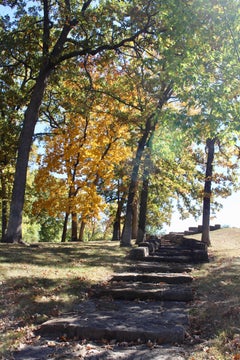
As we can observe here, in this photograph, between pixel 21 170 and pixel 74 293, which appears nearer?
pixel 74 293

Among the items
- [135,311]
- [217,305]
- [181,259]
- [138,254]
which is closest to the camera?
[135,311]

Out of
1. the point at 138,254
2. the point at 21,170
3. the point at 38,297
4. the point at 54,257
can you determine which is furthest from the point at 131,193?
the point at 38,297

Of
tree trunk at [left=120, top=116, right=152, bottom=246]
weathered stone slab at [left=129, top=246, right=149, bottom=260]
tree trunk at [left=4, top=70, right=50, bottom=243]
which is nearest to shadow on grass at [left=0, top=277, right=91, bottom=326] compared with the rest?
weathered stone slab at [left=129, top=246, right=149, bottom=260]

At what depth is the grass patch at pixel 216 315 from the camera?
537 centimetres

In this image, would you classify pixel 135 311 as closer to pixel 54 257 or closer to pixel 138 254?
pixel 54 257

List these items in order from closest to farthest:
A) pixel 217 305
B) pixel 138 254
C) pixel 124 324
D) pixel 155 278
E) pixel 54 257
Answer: pixel 124 324 < pixel 217 305 < pixel 155 278 < pixel 54 257 < pixel 138 254

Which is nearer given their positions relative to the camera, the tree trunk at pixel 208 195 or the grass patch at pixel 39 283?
the grass patch at pixel 39 283

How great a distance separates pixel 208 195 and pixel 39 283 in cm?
1386

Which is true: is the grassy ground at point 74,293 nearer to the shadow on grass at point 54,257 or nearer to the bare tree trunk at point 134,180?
the shadow on grass at point 54,257

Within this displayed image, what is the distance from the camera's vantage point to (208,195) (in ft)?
68.6

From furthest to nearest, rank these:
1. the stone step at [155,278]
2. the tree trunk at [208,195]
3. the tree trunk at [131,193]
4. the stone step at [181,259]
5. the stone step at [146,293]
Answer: the tree trunk at [208,195]
the tree trunk at [131,193]
the stone step at [181,259]
the stone step at [155,278]
the stone step at [146,293]

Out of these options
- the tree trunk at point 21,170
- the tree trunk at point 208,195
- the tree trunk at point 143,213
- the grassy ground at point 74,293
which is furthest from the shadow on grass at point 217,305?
the tree trunk at point 208,195

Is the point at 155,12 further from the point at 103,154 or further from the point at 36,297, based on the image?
the point at 36,297

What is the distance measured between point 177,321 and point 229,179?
16.6m
